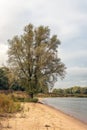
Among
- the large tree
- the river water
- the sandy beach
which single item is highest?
the large tree

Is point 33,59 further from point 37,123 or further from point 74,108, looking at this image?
point 37,123

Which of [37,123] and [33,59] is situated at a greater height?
[33,59]

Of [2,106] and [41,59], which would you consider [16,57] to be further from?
[2,106]

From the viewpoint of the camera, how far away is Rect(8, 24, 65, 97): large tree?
156ft

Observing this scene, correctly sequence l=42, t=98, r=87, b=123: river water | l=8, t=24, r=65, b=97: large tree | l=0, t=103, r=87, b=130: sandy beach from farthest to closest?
l=8, t=24, r=65, b=97: large tree < l=42, t=98, r=87, b=123: river water < l=0, t=103, r=87, b=130: sandy beach

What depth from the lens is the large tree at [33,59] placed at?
47.7 meters

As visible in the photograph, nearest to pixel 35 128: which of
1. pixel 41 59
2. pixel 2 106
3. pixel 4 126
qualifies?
pixel 4 126

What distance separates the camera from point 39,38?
48156 mm

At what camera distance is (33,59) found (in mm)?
47875

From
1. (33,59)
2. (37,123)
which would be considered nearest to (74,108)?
(33,59)

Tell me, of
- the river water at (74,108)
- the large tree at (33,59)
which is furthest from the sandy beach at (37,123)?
the large tree at (33,59)

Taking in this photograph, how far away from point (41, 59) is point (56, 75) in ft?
12.0

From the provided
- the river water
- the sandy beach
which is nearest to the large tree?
the river water

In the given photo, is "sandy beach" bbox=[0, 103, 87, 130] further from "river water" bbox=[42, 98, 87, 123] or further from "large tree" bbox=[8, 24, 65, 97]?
"large tree" bbox=[8, 24, 65, 97]
